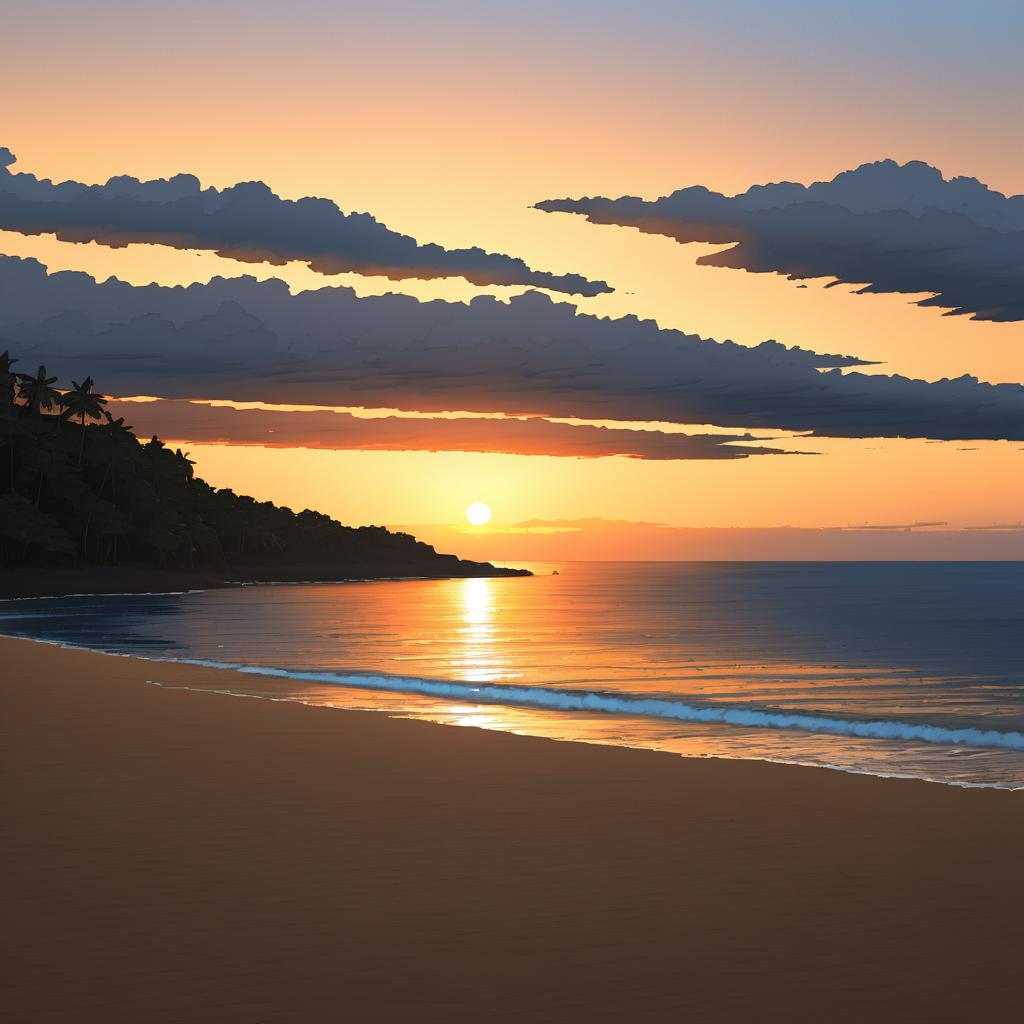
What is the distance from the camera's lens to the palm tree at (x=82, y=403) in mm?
144250

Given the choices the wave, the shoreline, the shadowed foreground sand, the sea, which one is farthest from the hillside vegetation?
the shadowed foreground sand

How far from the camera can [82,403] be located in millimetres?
145250

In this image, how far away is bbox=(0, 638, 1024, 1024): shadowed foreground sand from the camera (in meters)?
7.64

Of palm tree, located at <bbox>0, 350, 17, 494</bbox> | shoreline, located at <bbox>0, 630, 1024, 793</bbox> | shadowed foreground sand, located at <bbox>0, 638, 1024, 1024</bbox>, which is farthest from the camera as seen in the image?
palm tree, located at <bbox>0, 350, 17, 494</bbox>

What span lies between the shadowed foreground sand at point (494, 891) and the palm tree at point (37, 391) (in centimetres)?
13050

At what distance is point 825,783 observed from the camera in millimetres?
16109

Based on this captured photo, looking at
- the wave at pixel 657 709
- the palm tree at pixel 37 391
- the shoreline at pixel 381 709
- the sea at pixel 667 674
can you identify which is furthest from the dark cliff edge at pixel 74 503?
the wave at pixel 657 709

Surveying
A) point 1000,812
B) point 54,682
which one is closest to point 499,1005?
point 1000,812

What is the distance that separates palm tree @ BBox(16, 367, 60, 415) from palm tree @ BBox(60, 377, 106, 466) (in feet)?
12.7

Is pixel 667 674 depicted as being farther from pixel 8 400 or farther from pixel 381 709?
pixel 8 400

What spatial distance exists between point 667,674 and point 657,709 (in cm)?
1473

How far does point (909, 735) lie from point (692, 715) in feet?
16.8

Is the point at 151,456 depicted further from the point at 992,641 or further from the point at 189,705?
the point at 189,705

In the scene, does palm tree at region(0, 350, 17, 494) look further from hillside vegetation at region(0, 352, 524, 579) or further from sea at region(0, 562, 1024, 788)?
sea at region(0, 562, 1024, 788)
